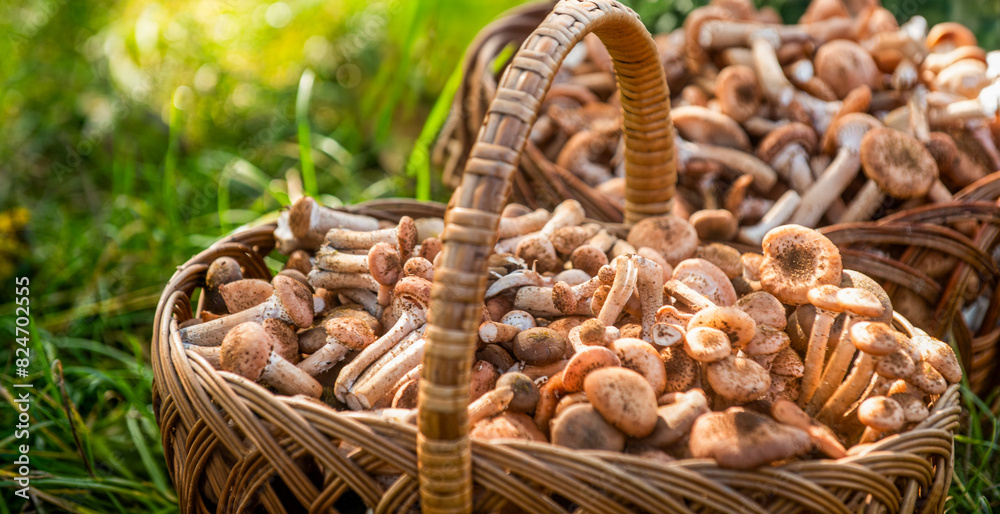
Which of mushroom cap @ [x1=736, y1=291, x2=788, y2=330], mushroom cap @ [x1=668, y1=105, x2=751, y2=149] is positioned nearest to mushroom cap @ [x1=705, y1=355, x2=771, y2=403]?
mushroom cap @ [x1=736, y1=291, x2=788, y2=330]

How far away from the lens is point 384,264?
149cm

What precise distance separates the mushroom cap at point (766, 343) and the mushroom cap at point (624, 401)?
0.34 m

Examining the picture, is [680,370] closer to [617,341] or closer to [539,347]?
[617,341]

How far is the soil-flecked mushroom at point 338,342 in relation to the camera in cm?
143

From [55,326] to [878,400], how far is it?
10.4ft

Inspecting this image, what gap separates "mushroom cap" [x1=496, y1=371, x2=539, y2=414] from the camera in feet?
4.10

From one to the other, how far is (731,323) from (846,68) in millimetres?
1932

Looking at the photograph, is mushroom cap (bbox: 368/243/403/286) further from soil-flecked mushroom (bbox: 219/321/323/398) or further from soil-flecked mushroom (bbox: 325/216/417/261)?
soil-flecked mushroom (bbox: 219/321/323/398)

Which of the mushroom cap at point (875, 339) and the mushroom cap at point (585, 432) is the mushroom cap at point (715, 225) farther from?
the mushroom cap at point (585, 432)

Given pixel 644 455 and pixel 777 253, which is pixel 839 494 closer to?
pixel 644 455

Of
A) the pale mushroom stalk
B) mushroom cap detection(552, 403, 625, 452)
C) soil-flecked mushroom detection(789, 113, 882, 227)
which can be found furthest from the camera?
soil-flecked mushroom detection(789, 113, 882, 227)

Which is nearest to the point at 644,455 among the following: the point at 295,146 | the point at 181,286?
the point at 181,286

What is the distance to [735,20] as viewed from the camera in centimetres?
303

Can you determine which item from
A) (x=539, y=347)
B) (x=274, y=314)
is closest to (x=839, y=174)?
(x=539, y=347)
